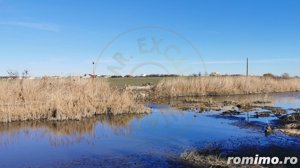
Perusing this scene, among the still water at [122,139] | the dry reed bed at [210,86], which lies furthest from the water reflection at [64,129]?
the dry reed bed at [210,86]

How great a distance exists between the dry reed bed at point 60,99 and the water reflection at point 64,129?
3.09 feet

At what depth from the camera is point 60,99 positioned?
22391 millimetres

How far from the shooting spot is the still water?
40.3 ft

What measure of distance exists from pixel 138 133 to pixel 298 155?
754 centimetres

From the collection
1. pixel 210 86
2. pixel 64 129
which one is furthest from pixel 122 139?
pixel 210 86

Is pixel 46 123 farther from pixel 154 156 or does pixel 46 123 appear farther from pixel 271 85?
pixel 271 85

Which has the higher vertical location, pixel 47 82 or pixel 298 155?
pixel 47 82

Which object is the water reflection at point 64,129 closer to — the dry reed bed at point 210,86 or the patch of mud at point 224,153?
the patch of mud at point 224,153

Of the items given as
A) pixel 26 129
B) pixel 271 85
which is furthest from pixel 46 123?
pixel 271 85

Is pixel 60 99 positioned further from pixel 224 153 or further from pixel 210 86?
pixel 210 86

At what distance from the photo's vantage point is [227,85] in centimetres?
4509

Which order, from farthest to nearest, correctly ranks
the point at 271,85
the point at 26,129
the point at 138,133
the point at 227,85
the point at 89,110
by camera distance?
1. the point at 271,85
2. the point at 227,85
3. the point at 89,110
4. the point at 26,129
5. the point at 138,133

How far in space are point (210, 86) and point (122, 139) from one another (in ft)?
94.2

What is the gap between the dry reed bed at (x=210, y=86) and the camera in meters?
41.3
